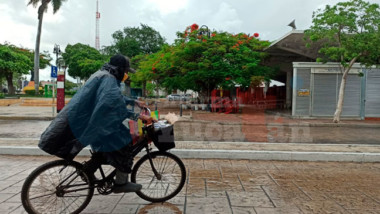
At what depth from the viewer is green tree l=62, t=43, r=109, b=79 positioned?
45344 mm

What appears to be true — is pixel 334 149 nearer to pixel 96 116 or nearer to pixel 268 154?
pixel 268 154

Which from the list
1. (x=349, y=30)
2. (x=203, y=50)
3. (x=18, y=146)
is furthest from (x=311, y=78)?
(x=18, y=146)

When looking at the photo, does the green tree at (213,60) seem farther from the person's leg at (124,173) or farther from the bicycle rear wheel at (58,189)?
the bicycle rear wheel at (58,189)

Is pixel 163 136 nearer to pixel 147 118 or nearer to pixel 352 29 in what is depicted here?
pixel 147 118

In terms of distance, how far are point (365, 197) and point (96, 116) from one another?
12.3 feet

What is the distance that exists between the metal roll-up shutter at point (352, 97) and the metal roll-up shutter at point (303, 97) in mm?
2189

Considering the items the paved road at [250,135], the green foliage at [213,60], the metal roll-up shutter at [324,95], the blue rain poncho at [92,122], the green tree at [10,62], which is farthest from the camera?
the green tree at [10,62]

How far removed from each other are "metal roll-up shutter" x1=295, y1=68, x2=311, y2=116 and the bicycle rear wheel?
16.2m

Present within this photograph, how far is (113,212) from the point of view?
11.0 feet

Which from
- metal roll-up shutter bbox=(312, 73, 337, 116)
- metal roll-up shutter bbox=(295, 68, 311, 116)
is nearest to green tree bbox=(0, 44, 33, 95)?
metal roll-up shutter bbox=(295, 68, 311, 116)

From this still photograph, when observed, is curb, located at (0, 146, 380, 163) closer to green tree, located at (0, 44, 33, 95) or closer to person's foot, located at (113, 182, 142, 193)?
person's foot, located at (113, 182, 142, 193)

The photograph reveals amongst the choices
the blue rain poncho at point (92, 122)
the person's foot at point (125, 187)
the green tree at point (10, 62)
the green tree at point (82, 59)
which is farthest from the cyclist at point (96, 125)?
the green tree at point (82, 59)

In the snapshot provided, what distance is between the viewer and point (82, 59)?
49.3 metres

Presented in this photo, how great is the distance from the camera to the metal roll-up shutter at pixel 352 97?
1725 centimetres
